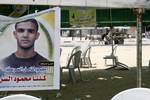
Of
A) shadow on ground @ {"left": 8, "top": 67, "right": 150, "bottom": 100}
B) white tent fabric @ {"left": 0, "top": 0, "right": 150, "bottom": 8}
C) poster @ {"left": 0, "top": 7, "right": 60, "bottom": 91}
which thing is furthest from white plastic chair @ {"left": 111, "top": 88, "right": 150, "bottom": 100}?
shadow on ground @ {"left": 8, "top": 67, "right": 150, "bottom": 100}

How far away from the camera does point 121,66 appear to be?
1727 cm

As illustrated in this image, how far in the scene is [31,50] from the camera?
768cm

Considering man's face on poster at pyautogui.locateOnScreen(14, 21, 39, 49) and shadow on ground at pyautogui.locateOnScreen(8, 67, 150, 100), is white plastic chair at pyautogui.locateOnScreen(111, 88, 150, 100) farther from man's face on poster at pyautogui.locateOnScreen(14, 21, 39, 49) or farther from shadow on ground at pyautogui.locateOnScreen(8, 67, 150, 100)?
shadow on ground at pyautogui.locateOnScreen(8, 67, 150, 100)

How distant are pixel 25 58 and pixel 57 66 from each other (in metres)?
0.58

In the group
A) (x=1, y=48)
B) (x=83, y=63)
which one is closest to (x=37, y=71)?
(x=1, y=48)

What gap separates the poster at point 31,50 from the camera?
7520mm

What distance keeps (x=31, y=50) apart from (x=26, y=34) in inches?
11.5

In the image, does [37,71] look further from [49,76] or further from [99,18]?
[99,18]

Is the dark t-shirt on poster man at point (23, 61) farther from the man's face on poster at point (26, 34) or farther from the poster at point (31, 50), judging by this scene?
the man's face on poster at point (26, 34)

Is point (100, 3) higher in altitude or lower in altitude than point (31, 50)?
higher

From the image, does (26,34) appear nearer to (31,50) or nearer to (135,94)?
(31,50)

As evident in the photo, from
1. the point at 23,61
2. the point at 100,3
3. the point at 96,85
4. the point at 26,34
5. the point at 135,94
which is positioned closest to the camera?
the point at 135,94

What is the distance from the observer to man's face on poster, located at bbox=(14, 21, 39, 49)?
7566 millimetres

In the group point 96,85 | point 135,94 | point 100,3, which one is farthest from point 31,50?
point 96,85
